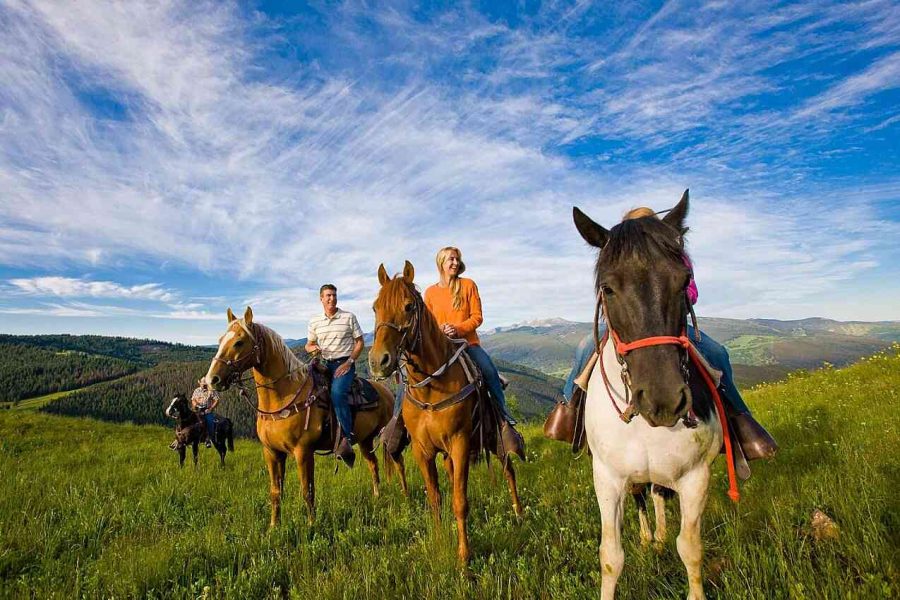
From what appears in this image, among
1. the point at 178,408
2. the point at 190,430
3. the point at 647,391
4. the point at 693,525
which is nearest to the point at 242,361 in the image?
the point at 647,391

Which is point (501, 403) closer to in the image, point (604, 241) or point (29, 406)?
point (604, 241)

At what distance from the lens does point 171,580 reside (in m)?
4.22

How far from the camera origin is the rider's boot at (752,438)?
335 centimetres

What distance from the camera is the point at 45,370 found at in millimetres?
148125

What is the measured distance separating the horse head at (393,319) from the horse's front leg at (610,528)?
2.22 m

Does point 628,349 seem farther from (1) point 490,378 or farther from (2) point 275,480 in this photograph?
(2) point 275,480

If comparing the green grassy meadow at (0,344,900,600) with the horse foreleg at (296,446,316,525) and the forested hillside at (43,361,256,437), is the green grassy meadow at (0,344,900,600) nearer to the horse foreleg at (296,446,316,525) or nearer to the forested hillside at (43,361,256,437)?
the horse foreleg at (296,446,316,525)

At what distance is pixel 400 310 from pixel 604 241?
7.71 ft

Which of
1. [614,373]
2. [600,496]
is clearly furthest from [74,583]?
[614,373]

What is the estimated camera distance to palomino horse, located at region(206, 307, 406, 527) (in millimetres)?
6289

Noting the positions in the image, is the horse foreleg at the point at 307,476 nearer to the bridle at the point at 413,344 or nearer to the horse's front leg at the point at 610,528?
the bridle at the point at 413,344

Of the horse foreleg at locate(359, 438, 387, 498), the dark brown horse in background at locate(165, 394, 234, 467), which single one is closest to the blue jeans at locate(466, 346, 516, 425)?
the horse foreleg at locate(359, 438, 387, 498)

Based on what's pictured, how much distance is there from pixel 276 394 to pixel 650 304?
5980mm

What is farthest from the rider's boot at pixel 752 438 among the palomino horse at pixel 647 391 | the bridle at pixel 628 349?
the bridle at pixel 628 349
